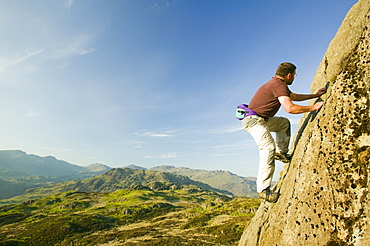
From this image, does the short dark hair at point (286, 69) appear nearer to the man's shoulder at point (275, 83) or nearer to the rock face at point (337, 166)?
the man's shoulder at point (275, 83)

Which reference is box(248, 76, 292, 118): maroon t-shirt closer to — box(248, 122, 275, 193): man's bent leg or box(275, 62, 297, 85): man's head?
box(275, 62, 297, 85): man's head

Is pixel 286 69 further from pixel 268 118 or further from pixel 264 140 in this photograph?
pixel 264 140

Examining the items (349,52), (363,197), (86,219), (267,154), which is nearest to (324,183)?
(363,197)

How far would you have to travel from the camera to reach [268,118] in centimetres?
762

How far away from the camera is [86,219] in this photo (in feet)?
229

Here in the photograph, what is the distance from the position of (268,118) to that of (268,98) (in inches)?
31.3

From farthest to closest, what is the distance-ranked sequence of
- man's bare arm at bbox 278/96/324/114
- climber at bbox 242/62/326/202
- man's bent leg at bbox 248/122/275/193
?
man's bent leg at bbox 248/122/275/193 → climber at bbox 242/62/326/202 → man's bare arm at bbox 278/96/324/114

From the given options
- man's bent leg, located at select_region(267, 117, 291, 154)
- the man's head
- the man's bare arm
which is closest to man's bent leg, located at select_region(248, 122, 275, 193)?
man's bent leg, located at select_region(267, 117, 291, 154)

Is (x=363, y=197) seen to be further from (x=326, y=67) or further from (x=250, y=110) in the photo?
(x=326, y=67)

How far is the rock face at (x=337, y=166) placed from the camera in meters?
5.43

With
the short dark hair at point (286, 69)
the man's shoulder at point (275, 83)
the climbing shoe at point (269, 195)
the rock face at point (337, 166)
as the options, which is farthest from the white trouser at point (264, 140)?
the short dark hair at point (286, 69)

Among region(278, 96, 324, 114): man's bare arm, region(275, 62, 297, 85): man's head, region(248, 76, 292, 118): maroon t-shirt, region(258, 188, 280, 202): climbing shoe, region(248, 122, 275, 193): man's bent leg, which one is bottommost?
region(258, 188, 280, 202): climbing shoe

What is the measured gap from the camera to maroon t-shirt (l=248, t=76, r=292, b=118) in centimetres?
687

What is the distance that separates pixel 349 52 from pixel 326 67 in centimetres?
120
